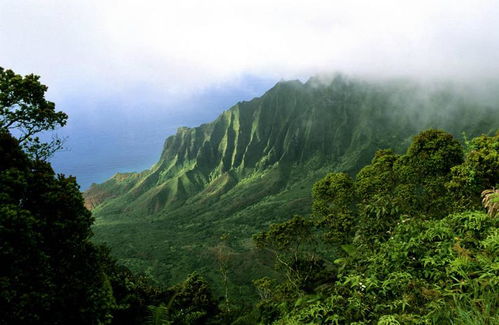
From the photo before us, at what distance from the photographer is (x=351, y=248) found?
679cm

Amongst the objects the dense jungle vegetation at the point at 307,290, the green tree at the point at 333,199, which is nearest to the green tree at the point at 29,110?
the dense jungle vegetation at the point at 307,290

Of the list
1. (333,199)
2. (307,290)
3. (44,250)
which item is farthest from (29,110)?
(333,199)

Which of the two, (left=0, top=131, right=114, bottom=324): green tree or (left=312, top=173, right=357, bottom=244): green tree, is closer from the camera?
(left=0, top=131, right=114, bottom=324): green tree

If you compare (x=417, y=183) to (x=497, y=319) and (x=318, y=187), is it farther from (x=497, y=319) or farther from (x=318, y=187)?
(x=497, y=319)

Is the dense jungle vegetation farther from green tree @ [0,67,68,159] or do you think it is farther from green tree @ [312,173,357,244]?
green tree @ [312,173,357,244]

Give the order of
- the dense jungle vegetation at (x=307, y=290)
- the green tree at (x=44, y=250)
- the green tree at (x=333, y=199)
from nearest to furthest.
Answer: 1. the dense jungle vegetation at (x=307, y=290)
2. the green tree at (x=44, y=250)
3. the green tree at (x=333, y=199)

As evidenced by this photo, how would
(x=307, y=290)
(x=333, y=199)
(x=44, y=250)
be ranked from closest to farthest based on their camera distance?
(x=44, y=250) → (x=307, y=290) → (x=333, y=199)

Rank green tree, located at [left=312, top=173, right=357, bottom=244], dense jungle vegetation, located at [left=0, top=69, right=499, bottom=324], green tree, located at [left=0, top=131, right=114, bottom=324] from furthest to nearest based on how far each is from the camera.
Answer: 1. green tree, located at [left=312, top=173, right=357, bottom=244]
2. green tree, located at [left=0, top=131, right=114, bottom=324]
3. dense jungle vegetation, located at [left=0, top=69, right=499, bottom=324]

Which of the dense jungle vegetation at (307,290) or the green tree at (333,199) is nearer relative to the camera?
the dense jungle vegetation at (307,290)

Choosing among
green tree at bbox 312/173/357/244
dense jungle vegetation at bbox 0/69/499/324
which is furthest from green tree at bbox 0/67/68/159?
green tree at bbox 312/173/357/244

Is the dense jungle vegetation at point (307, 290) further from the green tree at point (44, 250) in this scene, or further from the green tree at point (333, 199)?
the green tree at point (333, 199)

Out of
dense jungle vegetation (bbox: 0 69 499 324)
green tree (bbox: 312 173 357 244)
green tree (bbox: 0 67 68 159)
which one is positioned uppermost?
green tree (bbox: 0 67 68 159)

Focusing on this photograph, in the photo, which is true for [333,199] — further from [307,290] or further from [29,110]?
[29,110]

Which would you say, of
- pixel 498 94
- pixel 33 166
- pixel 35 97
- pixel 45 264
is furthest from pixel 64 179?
pixel 498 94
